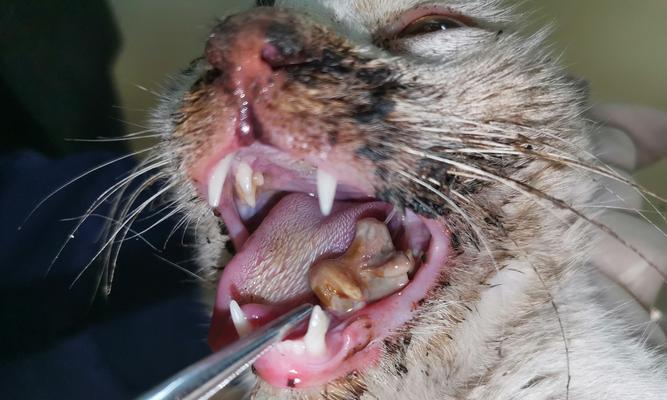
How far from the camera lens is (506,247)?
2.70ft

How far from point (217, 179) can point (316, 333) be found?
0.21 m

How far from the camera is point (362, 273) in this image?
2.56 feet

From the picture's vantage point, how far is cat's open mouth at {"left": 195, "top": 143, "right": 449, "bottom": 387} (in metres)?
0.73

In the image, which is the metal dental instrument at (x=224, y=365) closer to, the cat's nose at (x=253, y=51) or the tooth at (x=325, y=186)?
the tooth at (x=325, y=186)

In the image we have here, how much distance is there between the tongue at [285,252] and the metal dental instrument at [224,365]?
0.07 metres

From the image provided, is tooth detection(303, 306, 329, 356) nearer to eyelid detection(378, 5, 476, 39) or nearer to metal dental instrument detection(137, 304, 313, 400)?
metal dental instrument detection(137, 304, 313, 400)

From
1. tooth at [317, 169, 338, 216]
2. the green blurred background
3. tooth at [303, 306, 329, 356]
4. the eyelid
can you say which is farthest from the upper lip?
the green blurred background

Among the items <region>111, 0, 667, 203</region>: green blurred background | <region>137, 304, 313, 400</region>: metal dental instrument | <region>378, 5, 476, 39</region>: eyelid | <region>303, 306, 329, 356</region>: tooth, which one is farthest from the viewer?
<region>111, 0, 667, 203</region>: green blurred background

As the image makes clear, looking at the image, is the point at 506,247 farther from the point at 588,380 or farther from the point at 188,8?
the point at 188,8

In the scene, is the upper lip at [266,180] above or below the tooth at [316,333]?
above

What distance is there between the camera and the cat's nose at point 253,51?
0.71 metres

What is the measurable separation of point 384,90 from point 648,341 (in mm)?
549

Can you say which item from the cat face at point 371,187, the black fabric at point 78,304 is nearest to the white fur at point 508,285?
the cat face at point 371,187

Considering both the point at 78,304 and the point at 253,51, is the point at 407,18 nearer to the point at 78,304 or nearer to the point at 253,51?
the point at 253,51
